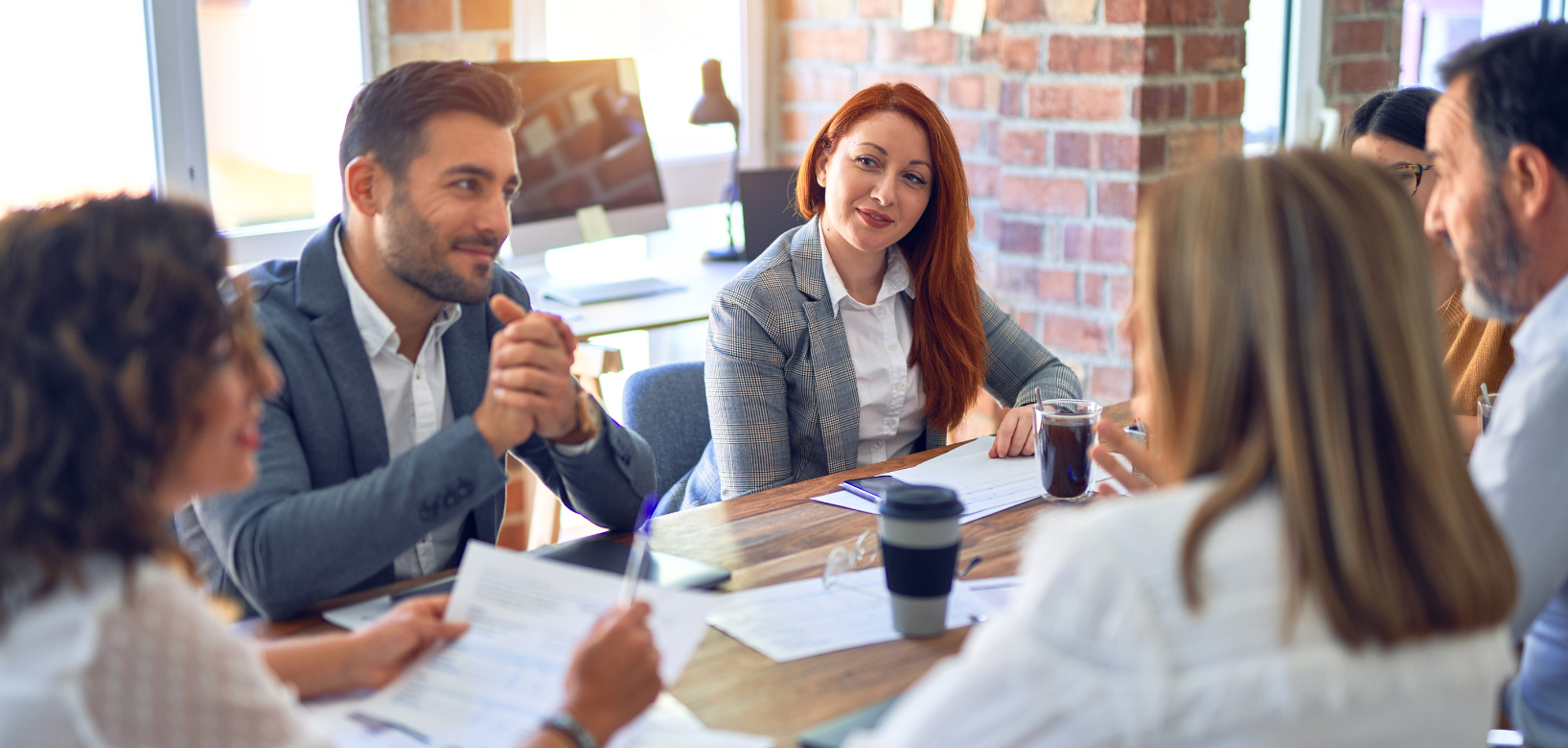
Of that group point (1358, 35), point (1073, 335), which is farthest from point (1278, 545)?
point (1358, 35)

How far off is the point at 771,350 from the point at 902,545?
0.81m

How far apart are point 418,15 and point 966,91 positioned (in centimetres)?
132

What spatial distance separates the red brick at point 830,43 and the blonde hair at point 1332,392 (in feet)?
8.87

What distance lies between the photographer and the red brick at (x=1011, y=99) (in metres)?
2.89

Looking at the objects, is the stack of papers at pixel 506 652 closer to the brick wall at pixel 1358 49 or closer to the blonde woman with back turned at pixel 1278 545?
the blonde woman with back turned at pixel 1278 545

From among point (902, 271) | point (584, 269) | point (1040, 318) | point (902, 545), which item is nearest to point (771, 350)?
point (902, 271)

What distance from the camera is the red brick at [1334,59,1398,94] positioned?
11.1 feet

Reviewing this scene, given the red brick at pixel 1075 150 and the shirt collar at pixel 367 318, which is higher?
the red brick at pixel 1075 150

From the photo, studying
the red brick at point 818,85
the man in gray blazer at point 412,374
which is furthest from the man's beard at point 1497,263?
the red brick at point 818,85

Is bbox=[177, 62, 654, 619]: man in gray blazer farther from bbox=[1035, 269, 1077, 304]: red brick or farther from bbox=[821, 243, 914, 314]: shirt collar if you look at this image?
bbox=[1035, 269, 1077, 304]: red brick

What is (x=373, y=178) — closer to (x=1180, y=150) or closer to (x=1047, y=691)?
(x=1047, y=691)

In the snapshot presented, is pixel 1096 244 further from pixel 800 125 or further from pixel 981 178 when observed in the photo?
pixel 800 125

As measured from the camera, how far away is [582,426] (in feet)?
4.89

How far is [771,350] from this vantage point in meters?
1.96
